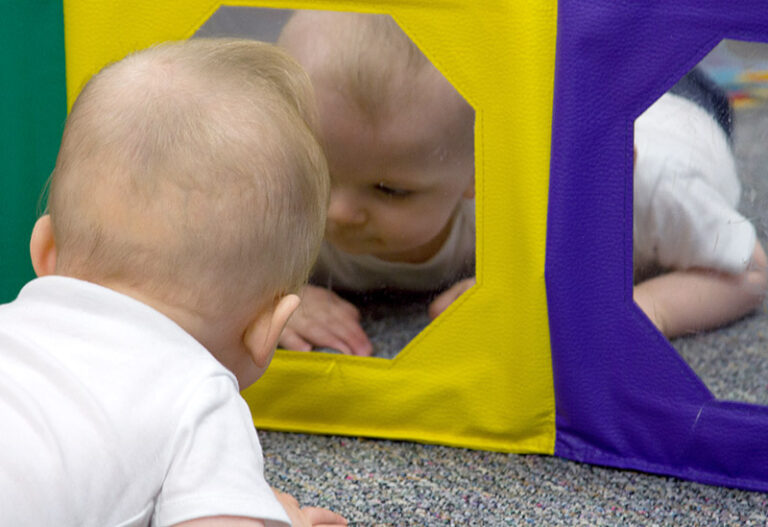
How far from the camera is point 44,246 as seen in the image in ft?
2.13

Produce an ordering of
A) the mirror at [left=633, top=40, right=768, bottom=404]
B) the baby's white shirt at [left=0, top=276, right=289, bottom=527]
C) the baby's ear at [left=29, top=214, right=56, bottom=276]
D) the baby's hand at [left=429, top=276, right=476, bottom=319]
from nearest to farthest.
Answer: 1. the baby's white shirt at [left=0, top=276, right=289, bottom=527]
2. the baby's ear at [left=29, top=214, right=56, bottom=276]
3. the mirror at [left=633, top=40, right=768, bottom=404]
4. the baby's hand at [left=429, top=276, right=476, bottom=319]

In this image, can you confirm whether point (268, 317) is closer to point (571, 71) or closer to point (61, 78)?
point (571, 71)

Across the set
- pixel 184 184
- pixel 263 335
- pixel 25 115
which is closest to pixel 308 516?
pixel 263 335

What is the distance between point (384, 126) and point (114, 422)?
0.40 meters

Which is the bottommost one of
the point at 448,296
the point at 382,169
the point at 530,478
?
the point at 530,478

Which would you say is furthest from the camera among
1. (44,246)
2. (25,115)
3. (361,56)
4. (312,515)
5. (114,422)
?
(25,115)

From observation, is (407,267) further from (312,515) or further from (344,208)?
(312,515)

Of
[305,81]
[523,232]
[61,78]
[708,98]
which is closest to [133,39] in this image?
[61,78]

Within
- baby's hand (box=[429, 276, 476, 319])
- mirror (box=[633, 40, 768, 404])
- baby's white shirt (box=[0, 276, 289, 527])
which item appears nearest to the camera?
baby's white shirt (box=[0, 276, 289, 527])

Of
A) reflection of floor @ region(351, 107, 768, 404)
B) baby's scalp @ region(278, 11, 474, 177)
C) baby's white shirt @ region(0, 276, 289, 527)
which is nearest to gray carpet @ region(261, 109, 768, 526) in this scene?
reflection of floor @ region(351, 107, 768, 404)

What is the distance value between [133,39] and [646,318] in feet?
1.62

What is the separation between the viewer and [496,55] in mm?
829

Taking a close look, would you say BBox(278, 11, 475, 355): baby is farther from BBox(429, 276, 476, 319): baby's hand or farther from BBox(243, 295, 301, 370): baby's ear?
BBox(243, 295, 301, 370): baby's ear

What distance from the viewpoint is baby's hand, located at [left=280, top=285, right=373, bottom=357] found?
3.03ft
